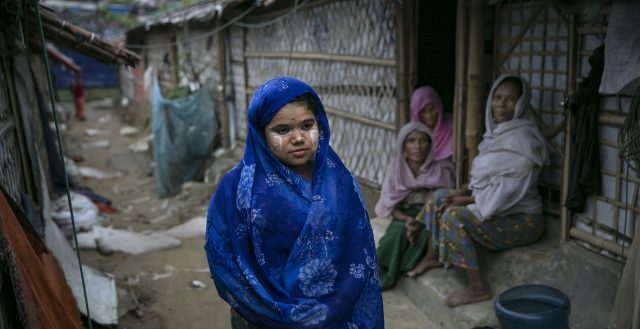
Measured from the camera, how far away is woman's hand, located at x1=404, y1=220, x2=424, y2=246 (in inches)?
171

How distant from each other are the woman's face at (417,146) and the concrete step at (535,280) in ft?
3.04

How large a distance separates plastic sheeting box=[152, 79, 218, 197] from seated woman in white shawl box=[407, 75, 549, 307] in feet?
22.6

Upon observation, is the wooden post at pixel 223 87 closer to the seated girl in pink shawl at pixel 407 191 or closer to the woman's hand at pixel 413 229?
the seated girl in pink shawl at pixel 407 191

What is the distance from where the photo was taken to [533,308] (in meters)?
3.34

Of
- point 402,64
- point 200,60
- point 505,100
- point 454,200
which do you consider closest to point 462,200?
point 454,200

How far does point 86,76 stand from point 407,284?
23.2m

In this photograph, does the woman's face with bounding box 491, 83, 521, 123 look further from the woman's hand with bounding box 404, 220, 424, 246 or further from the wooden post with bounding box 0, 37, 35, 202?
the wooden post with bounding box 0, 37, 35, 202

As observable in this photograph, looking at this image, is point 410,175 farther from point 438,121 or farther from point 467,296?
point 467,296

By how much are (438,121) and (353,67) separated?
5.48ft

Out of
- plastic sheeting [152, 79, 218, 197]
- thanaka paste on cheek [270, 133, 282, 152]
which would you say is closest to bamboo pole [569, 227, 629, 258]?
thanaka paste on cheek [270, 133, 282, 152]

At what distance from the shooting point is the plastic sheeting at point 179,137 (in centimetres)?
977

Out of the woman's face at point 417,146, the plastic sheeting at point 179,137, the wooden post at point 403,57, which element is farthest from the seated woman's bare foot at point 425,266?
the plastic sheeting at point 179,137

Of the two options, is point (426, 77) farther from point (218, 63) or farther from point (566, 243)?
point (218, 63)

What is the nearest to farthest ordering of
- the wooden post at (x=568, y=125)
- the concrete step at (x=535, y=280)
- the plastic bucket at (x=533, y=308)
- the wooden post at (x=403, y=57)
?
the plastic bucket at (x=533, y=308) < the concrete step at (x=535, y=280) < the wooden post at (x=568, y=125) < the wooden post at (x=403, y=57)
